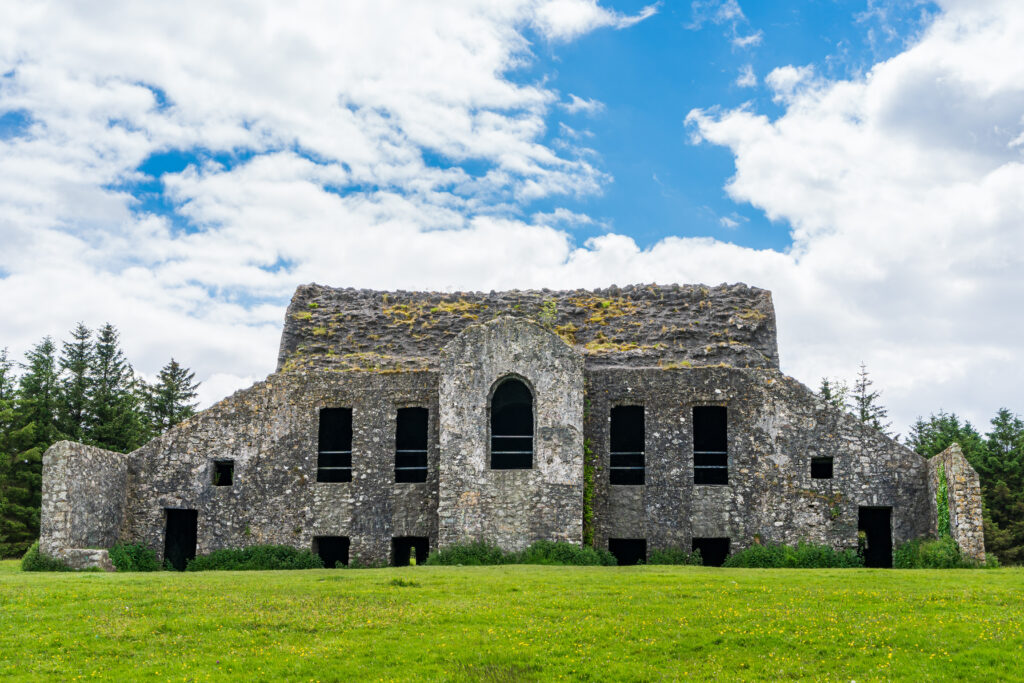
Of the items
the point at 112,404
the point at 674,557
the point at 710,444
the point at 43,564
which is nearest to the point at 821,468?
the point at 710,444

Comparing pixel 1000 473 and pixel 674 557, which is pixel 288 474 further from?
pixel 1000 473

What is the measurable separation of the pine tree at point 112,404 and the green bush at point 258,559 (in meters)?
21.0

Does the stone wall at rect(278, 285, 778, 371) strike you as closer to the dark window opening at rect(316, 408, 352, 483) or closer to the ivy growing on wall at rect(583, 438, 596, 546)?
the dark window opening at rect(316, 408, 352, 483)

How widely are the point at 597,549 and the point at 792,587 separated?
8.40 m

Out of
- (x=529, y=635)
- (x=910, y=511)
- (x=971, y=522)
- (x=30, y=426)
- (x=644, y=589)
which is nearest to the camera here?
(x=529, y=635)

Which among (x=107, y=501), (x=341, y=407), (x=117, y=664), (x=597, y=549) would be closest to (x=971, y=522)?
(x=597, y=549)

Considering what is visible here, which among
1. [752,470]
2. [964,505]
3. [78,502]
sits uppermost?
[752,470]

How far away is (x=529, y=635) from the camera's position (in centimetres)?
1547

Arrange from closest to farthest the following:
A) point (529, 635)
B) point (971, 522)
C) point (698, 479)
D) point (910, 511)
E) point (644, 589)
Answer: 1. point (529, 635)
2. point (644, 589)
3. point (971, 522)
4. point (910, 511)
5. point (698, 479)

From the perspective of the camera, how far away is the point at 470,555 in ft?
83.7

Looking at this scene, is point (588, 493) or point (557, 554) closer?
point (557, 554)

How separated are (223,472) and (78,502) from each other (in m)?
4.59

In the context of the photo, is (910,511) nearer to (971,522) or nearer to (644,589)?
(971,522)

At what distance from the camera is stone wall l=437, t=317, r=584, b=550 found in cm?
2597
